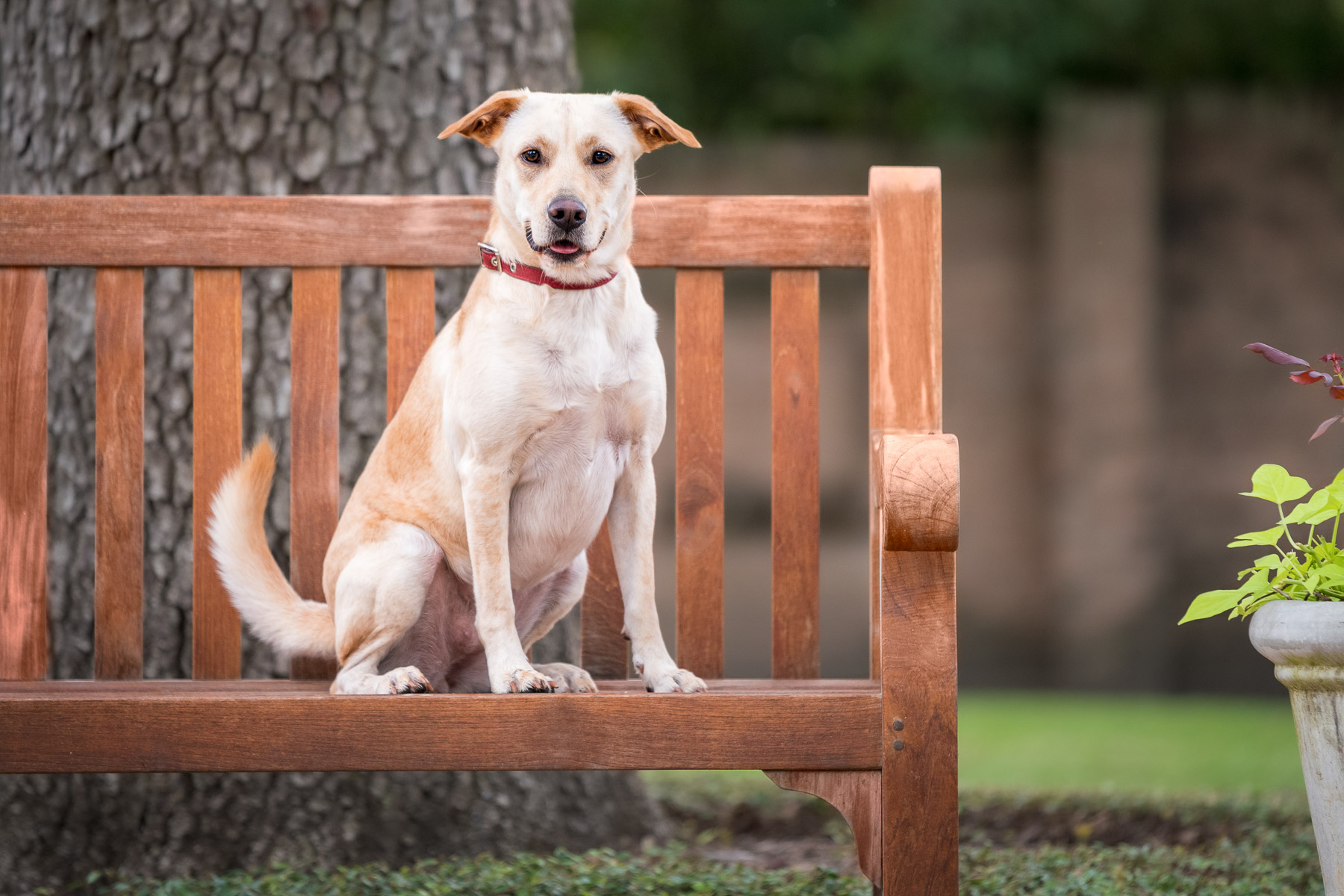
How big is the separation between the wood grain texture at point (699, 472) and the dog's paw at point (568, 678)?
242 millimetres

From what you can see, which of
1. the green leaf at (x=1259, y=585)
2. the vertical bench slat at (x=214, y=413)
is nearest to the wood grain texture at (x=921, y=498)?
the green leaf at (x=1259, y=585)

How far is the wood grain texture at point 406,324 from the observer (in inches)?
92.7

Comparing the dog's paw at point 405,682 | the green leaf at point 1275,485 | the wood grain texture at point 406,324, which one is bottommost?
the dog's paw at point 405,682

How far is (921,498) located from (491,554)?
695 mm

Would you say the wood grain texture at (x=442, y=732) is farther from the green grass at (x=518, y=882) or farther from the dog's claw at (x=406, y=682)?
the green grass at (x=518, y=882)

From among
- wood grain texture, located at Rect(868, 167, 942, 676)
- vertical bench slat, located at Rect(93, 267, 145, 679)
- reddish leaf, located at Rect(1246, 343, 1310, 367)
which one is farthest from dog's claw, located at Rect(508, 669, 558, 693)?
A: reddish leaf, located at Rect(1246, 343, 1310, 367)

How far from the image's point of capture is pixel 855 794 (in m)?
1.78

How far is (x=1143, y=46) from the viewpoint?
253 inches

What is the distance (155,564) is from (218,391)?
0.59 meters

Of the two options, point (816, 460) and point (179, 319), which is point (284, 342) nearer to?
point (179, 319)

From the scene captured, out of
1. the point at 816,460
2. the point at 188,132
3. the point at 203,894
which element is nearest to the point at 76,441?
the point at 188,132

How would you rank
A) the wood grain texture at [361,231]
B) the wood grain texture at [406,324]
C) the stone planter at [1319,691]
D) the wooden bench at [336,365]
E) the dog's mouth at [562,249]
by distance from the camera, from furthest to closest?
the wood grain texture at [406,324] < the wood grain texture at [361,231] < the wooden bench at [336,365] < the dog's mouth at [562,249] < the stone planter at [1319,691]

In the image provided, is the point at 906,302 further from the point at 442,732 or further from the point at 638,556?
the point at 442,732

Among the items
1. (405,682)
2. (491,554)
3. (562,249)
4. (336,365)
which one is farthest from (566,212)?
(405,682)
